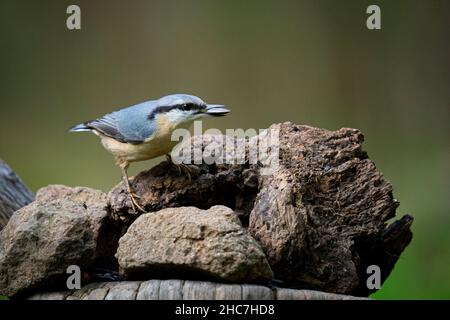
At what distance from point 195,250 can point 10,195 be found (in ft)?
5.72

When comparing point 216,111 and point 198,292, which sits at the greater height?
point 216,111

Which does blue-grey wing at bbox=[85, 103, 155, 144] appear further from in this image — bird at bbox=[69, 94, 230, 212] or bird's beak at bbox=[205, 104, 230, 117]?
bird's beak at bbox=[205, 104, 230, 117]

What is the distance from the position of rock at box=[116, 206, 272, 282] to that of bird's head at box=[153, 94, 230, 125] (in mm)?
568

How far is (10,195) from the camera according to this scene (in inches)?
135

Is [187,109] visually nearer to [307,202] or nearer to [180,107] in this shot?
[180,107]

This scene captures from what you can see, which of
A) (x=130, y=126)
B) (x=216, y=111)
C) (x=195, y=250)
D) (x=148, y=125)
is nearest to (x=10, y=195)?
(x=130, y=126)

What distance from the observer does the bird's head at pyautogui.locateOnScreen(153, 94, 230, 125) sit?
2609 mm

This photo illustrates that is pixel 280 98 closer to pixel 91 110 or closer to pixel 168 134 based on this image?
pixel 91 110

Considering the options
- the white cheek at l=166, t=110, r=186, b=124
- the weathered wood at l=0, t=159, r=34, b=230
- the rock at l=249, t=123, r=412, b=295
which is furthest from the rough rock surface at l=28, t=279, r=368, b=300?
the weathered wood at l=0, t=159, r=34, b=230

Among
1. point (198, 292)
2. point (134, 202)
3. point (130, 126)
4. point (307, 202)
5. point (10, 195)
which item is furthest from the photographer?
point (10, 195)

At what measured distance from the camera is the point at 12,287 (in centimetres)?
223

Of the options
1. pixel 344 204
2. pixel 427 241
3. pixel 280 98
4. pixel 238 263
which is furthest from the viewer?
pixel 280 98

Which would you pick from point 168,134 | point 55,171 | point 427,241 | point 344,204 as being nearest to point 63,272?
point 168,134
